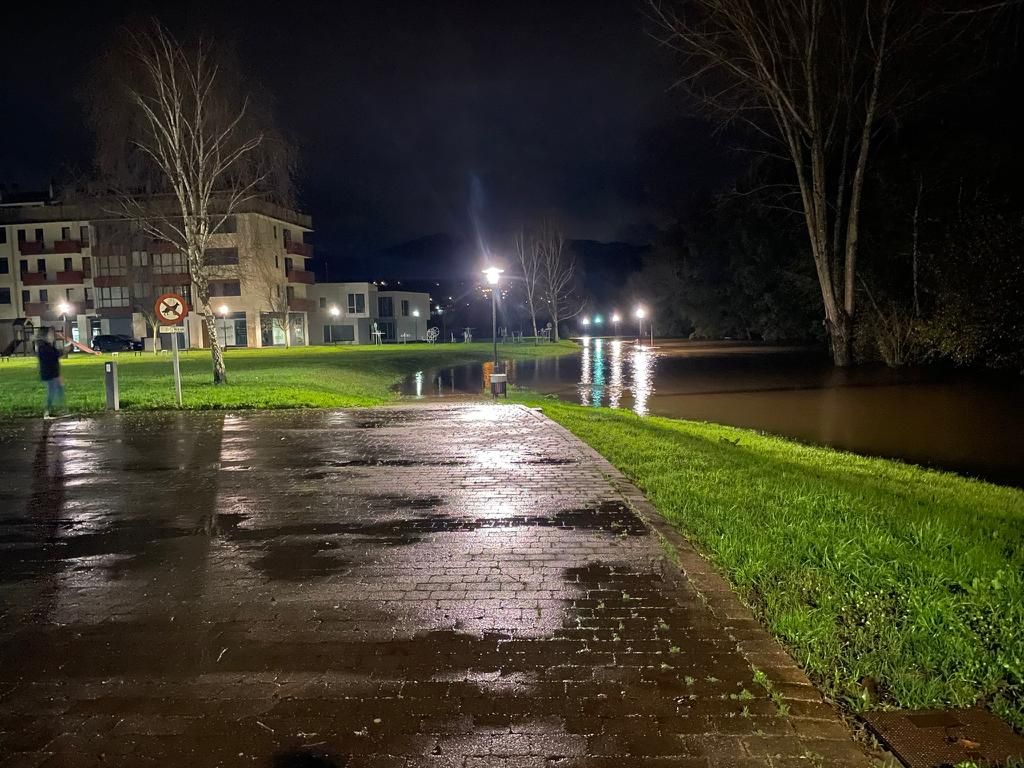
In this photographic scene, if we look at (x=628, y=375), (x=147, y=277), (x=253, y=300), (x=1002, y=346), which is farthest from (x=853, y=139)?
(x=147, y=277)

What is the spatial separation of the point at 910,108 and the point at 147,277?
169ft

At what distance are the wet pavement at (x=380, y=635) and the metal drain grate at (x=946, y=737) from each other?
19 cm

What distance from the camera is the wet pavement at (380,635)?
3.17m

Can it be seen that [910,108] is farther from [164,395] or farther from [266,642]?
[266,642]

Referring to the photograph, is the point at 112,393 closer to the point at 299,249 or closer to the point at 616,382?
the point at 616,382

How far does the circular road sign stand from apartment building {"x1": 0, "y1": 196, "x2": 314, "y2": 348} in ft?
140

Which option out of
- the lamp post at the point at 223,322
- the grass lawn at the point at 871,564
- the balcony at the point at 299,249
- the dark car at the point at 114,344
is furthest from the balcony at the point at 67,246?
the grass lawn at the point at 871,564

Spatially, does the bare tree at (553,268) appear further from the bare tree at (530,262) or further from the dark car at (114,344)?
the dark car at (114,344)

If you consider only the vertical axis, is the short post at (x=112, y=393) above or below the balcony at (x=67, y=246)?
below

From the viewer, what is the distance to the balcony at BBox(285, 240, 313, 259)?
64.7 m

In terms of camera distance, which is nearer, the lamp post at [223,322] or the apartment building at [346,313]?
the lamp post at [223,322]

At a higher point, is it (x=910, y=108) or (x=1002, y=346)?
(x=910, y=108)

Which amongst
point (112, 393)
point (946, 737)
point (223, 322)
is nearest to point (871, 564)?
point (946, 737)

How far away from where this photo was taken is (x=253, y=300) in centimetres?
5925
